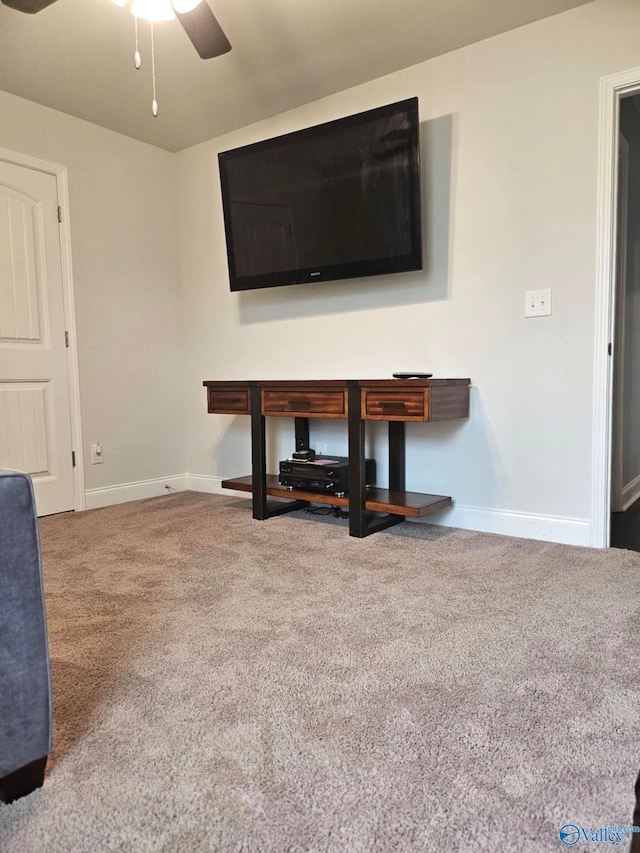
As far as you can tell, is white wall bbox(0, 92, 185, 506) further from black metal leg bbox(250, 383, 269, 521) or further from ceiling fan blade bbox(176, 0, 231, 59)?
ceiling fan blade bbox(176, 0, 231, 59)

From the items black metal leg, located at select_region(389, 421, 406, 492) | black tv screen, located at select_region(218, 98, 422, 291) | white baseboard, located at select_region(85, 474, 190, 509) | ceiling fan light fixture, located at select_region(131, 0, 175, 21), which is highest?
ceiling fan light fixture, located at select_region(131, 0, 175, 21)

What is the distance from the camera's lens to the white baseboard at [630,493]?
137 inches

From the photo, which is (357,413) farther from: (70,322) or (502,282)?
(70,322)

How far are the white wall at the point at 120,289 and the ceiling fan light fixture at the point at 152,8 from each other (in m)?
1.39

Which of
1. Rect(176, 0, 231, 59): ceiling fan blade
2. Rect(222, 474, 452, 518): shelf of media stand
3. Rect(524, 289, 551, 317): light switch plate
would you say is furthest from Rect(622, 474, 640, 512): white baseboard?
Rect(176, 0, 231, 59): ceiling fan blade

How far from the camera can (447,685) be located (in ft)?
4.43

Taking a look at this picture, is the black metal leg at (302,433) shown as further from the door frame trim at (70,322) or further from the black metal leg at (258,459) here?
the door frame trim at (70,322)

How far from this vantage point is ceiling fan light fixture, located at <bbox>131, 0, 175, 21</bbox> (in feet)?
6.75

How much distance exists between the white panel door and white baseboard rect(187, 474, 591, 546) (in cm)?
214

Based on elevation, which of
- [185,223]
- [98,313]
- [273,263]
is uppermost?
[185,223]

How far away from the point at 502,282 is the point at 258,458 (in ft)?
5.05

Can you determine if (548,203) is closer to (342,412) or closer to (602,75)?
(602,75)

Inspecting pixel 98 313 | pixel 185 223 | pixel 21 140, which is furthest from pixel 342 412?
pixel 21 140

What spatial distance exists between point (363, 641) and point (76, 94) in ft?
10.4
